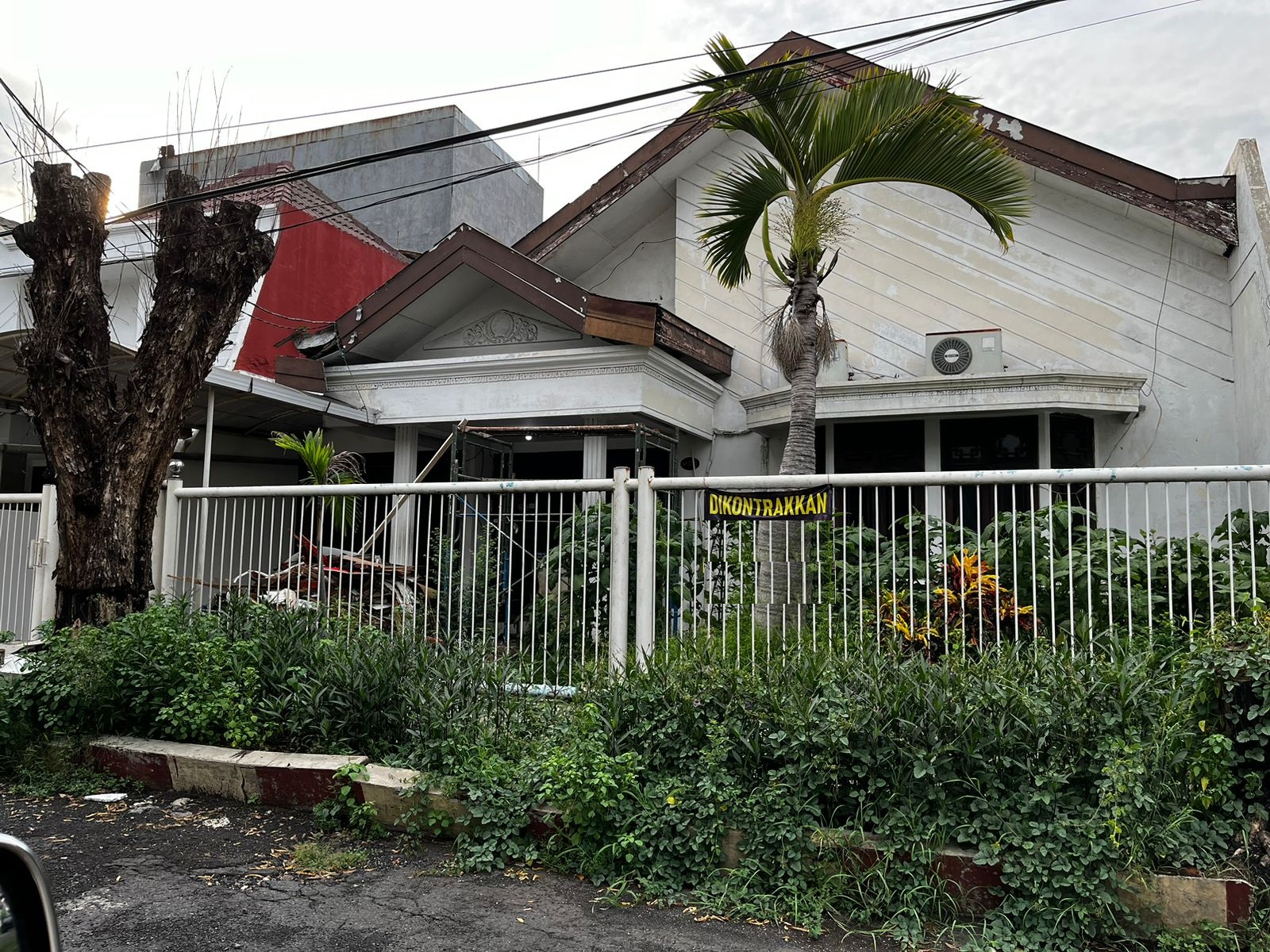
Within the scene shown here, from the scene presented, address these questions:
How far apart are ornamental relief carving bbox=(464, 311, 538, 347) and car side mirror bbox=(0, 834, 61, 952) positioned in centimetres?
938

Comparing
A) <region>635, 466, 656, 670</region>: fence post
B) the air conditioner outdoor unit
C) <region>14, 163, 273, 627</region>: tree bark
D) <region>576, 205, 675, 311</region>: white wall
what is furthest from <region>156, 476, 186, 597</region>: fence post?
the air conditioner outdoor unit

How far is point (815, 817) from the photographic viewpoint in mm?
3898

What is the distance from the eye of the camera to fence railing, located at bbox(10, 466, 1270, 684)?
14.8 ft

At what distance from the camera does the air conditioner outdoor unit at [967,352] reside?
9.67 m

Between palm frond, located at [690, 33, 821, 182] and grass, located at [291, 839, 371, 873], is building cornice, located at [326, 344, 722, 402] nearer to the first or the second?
palm frond, located at [690, 33, 821, 182]

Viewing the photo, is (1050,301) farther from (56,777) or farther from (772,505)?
(56,777)

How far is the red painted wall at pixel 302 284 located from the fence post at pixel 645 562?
925cm

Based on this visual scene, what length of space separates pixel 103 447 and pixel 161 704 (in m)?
2.35

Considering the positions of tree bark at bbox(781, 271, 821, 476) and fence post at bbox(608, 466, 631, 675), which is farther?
tree bark at bbox(781, 271, 821, 476)

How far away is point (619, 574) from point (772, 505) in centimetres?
102

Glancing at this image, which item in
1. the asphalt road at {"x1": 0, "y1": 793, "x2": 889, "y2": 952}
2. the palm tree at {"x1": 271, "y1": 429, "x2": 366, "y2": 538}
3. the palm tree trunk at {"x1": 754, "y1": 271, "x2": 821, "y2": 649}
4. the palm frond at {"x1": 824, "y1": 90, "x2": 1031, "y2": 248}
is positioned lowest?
the asphalt road at {"x1": 0, "y1": 793, "x2": 889, "y2": 952}

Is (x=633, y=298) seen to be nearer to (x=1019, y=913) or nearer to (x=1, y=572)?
(x=1, y=572)

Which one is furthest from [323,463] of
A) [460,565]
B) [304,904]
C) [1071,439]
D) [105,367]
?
[1071,439]

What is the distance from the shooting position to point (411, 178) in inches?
866
